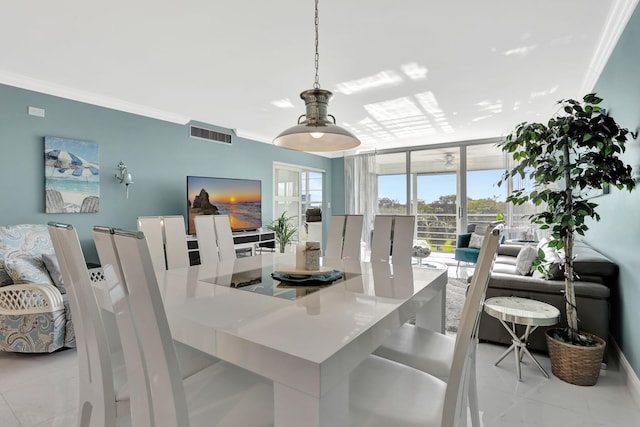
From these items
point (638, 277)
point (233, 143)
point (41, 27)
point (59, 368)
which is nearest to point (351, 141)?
point (638, 277)

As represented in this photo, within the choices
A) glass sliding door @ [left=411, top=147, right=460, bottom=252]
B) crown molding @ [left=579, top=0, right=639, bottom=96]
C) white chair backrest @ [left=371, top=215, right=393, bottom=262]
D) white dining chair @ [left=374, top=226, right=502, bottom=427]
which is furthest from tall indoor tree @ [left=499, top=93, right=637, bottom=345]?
glass sliding door @ [left=411, top=147, right=460, bottom=252]

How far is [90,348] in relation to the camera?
127 cm

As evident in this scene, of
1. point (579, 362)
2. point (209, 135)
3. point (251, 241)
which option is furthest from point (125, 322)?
point (209, 135)

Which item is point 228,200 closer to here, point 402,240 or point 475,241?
point 402,240

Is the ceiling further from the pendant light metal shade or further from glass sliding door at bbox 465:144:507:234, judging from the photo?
glass sliding door at bbox 465:144:507:234

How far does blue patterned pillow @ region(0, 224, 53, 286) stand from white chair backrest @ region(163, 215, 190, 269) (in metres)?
1.52

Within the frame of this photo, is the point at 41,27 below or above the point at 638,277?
above

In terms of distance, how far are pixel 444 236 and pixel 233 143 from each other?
4.81 m

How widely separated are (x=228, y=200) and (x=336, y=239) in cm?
268

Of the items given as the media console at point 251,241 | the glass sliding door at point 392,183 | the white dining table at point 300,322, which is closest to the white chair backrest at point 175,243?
the white dining table at point 300,322

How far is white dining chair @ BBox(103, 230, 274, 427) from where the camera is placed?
0.84 m

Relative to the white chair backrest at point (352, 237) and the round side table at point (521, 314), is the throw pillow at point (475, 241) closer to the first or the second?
the round side table at point (521, 314)

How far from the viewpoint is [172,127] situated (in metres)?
4.50

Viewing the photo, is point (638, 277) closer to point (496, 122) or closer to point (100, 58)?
point (496, 122)
